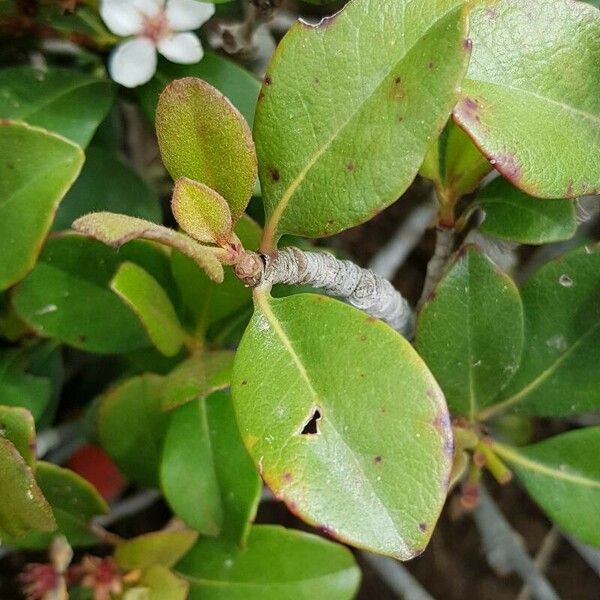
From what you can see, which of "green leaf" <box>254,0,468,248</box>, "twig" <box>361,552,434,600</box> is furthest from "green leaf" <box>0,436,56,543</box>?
"twig" <box>361,552,434,600</box>

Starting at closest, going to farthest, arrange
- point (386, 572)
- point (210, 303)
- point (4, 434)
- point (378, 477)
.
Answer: point (378, 477), point (4, 434), point (210, 303), point (386, 572)

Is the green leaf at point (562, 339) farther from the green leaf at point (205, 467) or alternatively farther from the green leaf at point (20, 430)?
the green leaf at point (20, 430)

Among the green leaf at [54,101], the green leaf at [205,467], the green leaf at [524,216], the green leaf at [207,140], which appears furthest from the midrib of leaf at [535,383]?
the green leaf at [54,101]

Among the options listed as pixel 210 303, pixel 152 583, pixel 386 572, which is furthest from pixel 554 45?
pixel 386 572

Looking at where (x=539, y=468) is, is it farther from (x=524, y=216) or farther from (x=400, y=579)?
(x=400, y=579)

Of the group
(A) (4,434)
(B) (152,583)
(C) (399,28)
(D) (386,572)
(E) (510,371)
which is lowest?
(D) (386,572)

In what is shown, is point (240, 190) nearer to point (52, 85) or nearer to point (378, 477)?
point (378, 477)

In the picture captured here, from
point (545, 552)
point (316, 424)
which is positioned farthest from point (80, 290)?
point (545, 552)
